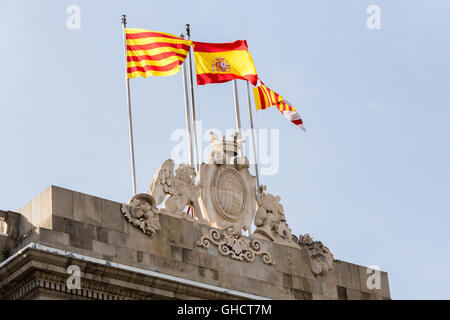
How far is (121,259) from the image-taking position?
111 ft

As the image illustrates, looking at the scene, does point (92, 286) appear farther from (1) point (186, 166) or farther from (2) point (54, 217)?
(1) point (186, 166)

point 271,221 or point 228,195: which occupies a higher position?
point 228,195

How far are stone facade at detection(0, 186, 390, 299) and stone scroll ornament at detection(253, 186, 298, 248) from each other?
0.99 feet

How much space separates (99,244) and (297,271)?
689 centimetres

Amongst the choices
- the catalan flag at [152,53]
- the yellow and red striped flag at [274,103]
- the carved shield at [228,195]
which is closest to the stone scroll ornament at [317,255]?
the carved shield at [228,195]

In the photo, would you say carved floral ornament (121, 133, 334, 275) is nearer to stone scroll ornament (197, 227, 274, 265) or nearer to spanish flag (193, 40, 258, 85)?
stone scroll ornament (197, 227, 274, 265)

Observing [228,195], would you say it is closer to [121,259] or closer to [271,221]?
[271,221]

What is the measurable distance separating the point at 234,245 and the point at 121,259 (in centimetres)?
417

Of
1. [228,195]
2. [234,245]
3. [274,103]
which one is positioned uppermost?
[274,103]

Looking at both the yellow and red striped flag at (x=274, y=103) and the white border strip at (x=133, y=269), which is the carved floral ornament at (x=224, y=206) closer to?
the white border strip at (x=133, y=269)

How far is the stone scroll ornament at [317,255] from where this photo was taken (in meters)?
38.8

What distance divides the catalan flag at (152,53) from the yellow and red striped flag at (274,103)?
3002 millimetres

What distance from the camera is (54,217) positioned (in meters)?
33.2

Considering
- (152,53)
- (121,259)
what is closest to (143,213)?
(121,259)
